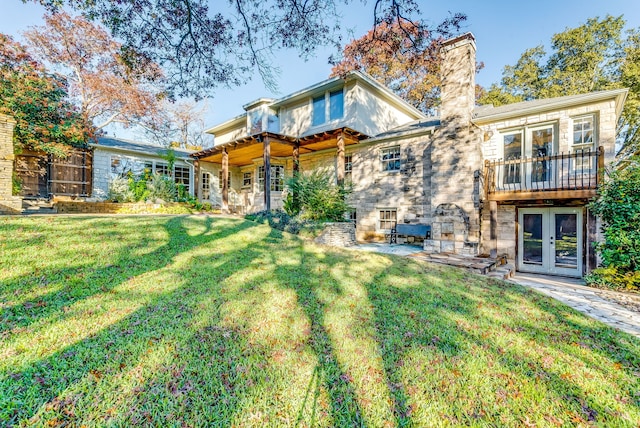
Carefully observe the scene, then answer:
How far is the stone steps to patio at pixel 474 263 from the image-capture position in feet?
21.5

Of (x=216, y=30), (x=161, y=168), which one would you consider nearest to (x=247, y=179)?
(x=161, y=168)

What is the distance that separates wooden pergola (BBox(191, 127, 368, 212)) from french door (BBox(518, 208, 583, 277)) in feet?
20.4

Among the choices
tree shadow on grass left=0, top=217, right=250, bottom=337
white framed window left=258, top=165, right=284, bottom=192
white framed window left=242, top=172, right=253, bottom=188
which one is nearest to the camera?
tree shadow on grass left=0, top=217, right=250, bottom=337

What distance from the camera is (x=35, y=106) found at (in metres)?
10.6

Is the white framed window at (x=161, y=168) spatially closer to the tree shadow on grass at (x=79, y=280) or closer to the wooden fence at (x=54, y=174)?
the wooden fence at (x=54, y=174)

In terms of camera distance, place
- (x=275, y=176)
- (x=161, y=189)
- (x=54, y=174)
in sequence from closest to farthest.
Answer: (x=161, y=189) < (x=54, y=174) < (x=275, y=176)

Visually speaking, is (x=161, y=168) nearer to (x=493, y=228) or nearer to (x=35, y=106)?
(x=35, y=106)

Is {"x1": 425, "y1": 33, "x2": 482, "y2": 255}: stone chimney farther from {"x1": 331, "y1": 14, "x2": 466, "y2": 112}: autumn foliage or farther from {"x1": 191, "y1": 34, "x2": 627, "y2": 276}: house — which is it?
{"x1": 331, "y1": 14, "x2": 466, "y2": 112}: autumn foliage

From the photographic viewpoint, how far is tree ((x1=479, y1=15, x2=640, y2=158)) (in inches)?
564

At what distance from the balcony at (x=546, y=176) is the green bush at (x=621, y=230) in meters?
0.61

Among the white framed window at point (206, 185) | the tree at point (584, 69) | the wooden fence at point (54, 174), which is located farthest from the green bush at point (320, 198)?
the tree at point (584, 69)

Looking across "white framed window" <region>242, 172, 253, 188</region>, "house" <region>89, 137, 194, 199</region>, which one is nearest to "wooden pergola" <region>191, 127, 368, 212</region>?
"white framed window" <region>242, 172, 253, 188</region>

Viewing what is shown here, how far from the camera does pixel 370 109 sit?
12117 millimetres

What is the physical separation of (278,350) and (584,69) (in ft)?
76.5
